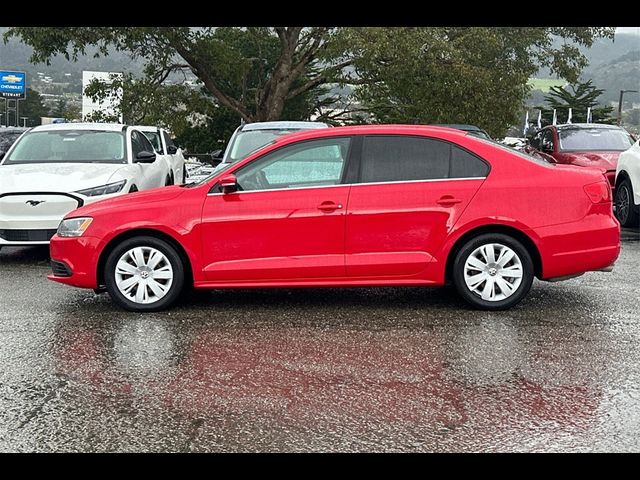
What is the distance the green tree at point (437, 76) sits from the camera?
91.5 ft

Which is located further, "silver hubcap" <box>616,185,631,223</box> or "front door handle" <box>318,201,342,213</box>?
"silver hubcap" <box>616,185,631,223</box>

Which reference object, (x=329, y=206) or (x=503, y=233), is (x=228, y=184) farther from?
(x=503, y=233)

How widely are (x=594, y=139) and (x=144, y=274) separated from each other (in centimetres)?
1111

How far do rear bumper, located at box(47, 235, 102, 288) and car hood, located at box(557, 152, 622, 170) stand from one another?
9948mm

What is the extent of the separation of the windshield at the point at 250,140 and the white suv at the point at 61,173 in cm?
125

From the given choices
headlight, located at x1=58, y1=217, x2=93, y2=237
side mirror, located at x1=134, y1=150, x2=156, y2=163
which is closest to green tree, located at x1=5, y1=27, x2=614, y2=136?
side mirror, located at x1=134, y1=150, x2=156, y2=163

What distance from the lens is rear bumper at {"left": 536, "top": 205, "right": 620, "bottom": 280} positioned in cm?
684

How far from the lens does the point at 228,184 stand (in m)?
6.89

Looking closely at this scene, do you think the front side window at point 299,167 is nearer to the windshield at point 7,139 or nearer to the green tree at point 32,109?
the windshield at point 7,139

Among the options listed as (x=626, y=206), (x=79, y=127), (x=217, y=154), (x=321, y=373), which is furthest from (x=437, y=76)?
(x=321, y=373)

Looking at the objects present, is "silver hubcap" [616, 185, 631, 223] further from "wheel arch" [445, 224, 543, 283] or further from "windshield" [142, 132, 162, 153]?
"windshield" [142, 132, 162, 153]

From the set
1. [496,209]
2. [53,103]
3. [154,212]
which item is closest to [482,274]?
[496,209]

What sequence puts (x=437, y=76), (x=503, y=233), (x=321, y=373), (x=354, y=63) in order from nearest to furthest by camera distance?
(x=321, y=373)
(x=503, y=233)
(x=437, y=76)
(x=354, y=63)
